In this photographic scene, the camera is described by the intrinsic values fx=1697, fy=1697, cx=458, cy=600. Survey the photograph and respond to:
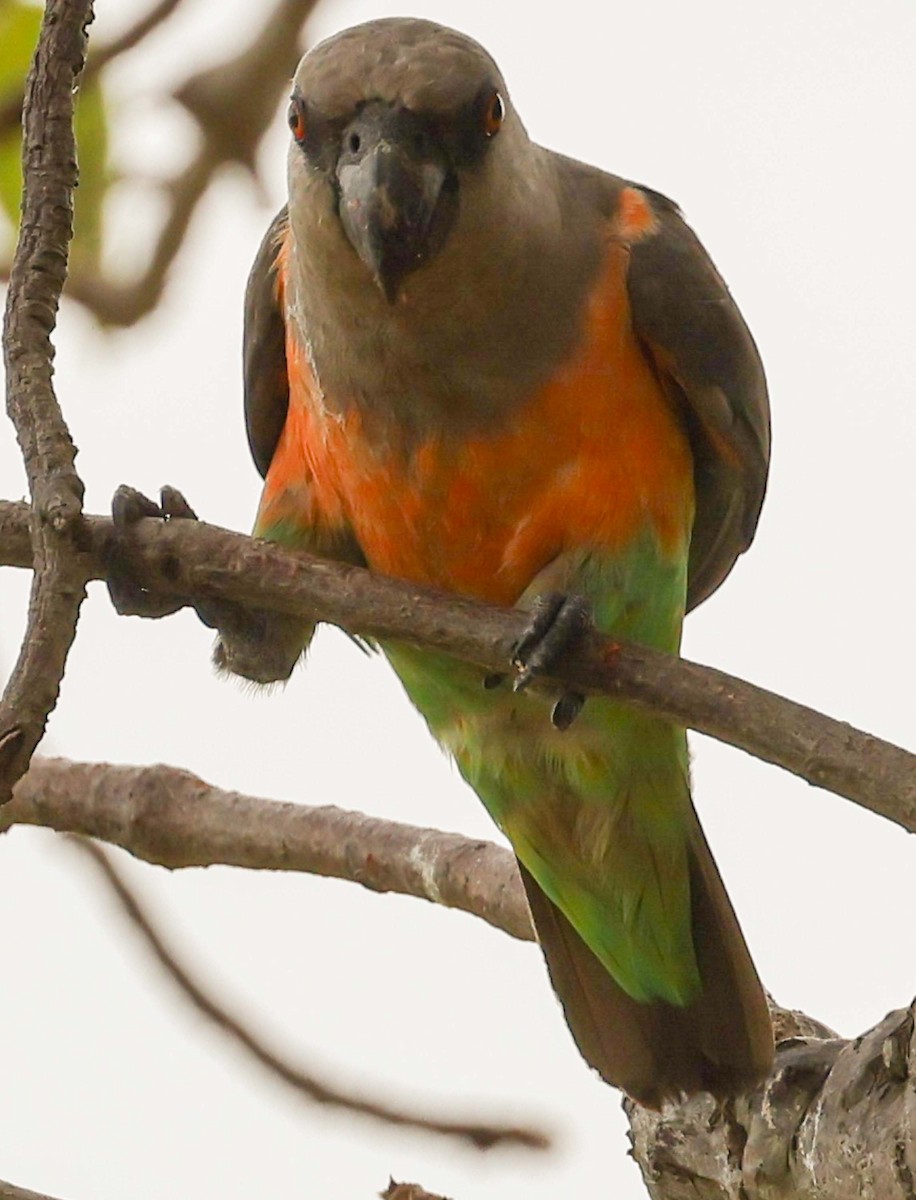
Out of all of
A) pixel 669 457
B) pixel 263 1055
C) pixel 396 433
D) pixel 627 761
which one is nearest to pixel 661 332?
pixel 669 457

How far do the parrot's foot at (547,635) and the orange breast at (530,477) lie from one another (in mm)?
210

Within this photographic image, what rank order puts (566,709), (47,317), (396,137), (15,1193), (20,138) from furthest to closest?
(20,138)
(566,709)
(396,137)
(47,317)
(15,1193)

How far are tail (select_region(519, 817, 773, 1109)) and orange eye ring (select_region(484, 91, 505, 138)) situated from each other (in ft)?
3.94

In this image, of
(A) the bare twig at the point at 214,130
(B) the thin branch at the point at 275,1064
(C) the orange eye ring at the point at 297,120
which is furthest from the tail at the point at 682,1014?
(A) the bare twig at the point at 214,130

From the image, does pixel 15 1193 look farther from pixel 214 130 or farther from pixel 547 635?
pixel 214 130

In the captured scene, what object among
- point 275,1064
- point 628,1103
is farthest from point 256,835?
point 628,1103

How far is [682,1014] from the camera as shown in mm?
2750

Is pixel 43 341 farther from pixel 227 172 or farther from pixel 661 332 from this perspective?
pixel 227 172

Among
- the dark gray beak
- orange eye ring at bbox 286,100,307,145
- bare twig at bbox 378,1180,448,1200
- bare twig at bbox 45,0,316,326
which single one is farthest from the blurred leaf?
bare twig at bbox 378,1180,448,1200

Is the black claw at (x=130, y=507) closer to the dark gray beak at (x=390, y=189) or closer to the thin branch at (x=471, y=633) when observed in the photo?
the thin branch at (x=471, y=633)

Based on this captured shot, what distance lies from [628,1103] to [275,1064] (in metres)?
0.63

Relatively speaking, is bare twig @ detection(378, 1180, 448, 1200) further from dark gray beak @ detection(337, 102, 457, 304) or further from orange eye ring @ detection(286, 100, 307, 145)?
orange eye ring @ detection(286, 100, 307, 145)

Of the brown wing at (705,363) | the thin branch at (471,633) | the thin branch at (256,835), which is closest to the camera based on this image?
the thin branch at (471,633)

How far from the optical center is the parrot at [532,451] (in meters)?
2.14
